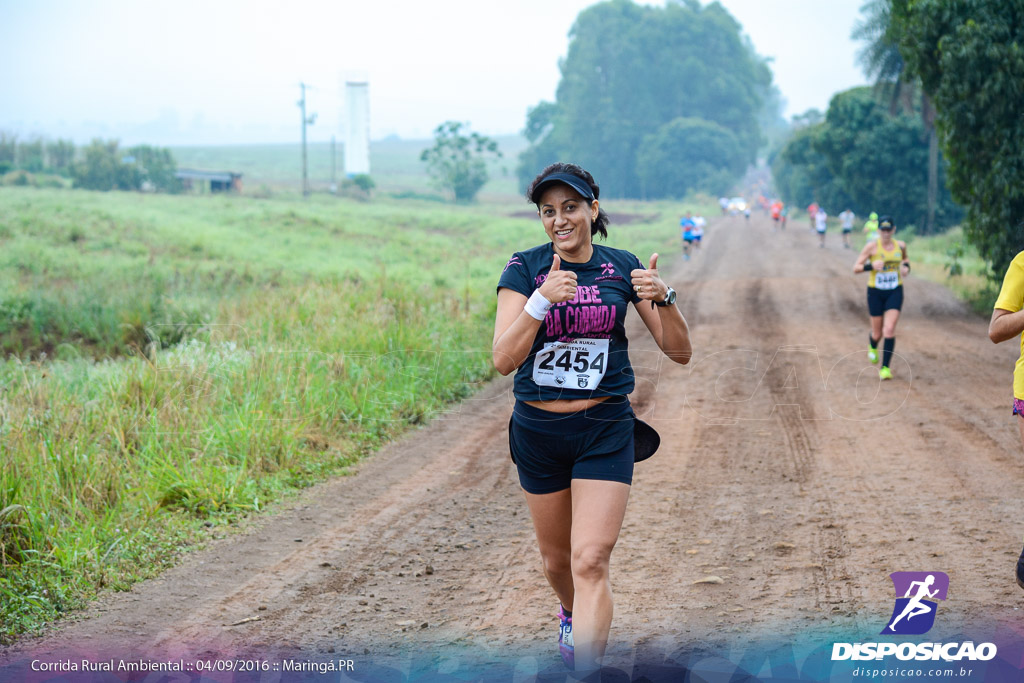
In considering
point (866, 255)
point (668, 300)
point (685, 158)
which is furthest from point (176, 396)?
point (685, 158)

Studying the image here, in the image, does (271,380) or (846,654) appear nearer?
(846,654)

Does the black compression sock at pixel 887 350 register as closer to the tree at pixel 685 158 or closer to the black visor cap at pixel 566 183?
the black visor cap at pixel 566 183

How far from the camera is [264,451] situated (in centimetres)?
812

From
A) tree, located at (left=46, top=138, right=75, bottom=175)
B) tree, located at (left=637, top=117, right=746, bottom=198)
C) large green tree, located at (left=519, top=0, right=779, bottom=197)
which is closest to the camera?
tree, located at (left=46, top=138, right=75, bottom=175)

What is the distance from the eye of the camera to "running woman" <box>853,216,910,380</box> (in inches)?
460

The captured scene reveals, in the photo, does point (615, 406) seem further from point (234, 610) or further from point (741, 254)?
point (741, 254)

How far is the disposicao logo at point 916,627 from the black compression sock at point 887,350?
6853 millimetres

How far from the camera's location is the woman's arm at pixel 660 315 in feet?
12.5

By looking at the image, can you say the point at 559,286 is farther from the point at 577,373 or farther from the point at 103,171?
the point at 103,171

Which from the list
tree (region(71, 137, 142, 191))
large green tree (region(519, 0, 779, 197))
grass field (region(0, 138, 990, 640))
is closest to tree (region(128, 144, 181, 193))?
tree (region(71, 137, 142, 191))

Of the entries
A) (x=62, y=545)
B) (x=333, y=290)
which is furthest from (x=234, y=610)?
(x=333, y=290)

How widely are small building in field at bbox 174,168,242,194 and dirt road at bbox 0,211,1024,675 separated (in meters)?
79.4

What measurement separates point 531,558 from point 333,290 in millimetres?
10222

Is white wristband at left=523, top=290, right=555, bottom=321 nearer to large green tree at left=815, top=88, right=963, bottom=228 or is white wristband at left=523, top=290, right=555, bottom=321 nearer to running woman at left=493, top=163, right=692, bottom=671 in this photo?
running woman at left=493, top=163, right=692, bottom=671
